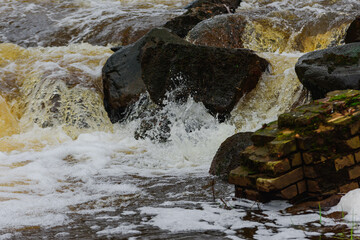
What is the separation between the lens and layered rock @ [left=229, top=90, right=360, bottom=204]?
3.52 meters

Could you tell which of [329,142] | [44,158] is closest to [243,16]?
[44,158]

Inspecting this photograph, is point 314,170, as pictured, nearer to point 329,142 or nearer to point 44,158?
point 329,142

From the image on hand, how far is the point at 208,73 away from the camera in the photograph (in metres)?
7.41

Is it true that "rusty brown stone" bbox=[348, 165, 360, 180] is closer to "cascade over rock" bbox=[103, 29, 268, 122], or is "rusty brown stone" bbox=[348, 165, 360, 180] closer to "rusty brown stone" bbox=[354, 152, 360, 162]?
"rusty brown stone" bbox=[354, 152, 360, 162]

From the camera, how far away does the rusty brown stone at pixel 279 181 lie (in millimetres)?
3449

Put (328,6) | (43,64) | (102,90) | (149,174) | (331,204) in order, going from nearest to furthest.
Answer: (331,204)
(149,174)
(102,90)
(43,64)
(328,6)

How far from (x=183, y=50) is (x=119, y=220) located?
4446 mm

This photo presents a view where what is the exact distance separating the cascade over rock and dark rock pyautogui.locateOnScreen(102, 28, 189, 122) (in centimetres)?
2

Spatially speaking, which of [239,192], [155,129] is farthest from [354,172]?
[155,129]

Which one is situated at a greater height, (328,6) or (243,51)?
(328,6)

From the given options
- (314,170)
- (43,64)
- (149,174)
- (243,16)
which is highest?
(243,16)

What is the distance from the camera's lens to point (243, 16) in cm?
1013

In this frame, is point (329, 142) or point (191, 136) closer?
point (329, 142)

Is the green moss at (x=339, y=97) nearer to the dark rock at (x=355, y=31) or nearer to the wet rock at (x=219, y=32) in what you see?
the dark rock at (x=355, y=31)
